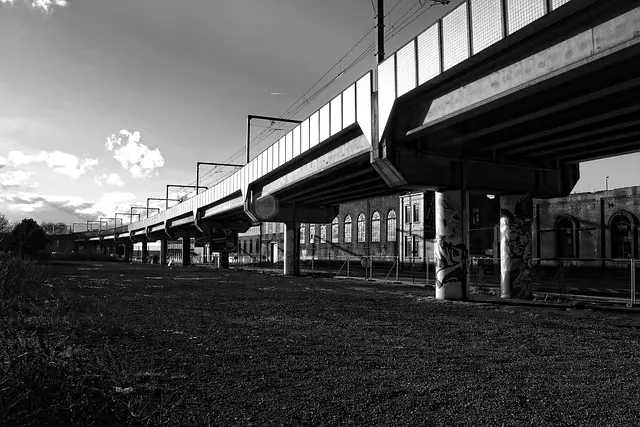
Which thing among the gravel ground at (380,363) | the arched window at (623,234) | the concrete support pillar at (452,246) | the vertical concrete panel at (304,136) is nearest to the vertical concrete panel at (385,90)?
the concrete support pillar at (452,246)

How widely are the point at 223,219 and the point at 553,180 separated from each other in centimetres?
4123

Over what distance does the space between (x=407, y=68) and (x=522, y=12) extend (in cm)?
478

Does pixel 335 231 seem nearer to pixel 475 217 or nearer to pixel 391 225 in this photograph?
pixel 391 225

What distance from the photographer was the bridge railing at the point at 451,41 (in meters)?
10.1

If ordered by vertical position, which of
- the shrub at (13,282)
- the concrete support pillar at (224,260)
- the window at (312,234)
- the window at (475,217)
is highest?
the window at (475,217)

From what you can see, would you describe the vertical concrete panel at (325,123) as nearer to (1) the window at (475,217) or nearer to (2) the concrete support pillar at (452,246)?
(2) the concrete support pillar at (452,246)

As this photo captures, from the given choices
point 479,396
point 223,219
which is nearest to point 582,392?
point 479,396

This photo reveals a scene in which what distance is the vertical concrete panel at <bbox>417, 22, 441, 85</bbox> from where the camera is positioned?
12.9 metres

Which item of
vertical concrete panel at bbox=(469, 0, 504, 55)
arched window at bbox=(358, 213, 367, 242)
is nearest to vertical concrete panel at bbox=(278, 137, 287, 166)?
vertical concrete panel at bbox=(469, 0, 504, 55)

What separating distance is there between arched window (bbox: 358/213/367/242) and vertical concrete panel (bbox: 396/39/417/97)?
54.8m

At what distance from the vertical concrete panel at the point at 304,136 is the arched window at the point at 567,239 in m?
34.0

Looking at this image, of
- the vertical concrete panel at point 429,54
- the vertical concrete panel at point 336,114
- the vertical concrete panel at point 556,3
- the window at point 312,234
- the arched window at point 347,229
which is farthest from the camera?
the window at point 312,234

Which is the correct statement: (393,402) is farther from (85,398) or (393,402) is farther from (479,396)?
(85,398)

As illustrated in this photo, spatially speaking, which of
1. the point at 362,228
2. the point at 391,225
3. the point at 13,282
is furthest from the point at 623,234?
the point at 13,282
